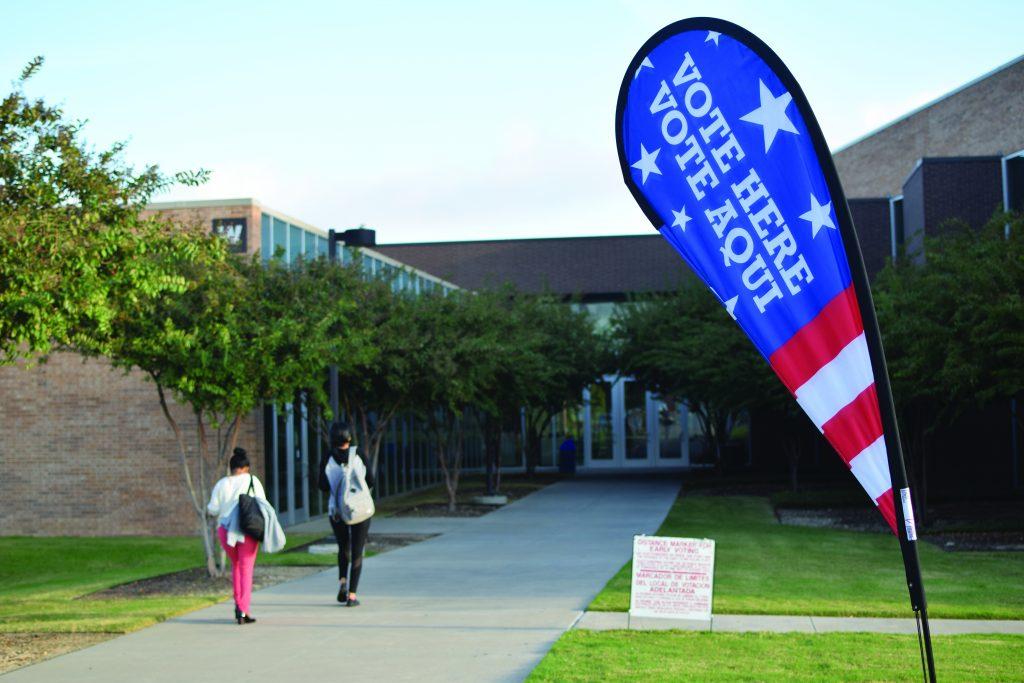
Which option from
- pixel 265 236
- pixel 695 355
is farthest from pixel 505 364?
pixel 695 355

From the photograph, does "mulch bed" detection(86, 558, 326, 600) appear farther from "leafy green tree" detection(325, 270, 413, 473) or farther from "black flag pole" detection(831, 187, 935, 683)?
"black flag pole" detection(831, 187, 935, 683)

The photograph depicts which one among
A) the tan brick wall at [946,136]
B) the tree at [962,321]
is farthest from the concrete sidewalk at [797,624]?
the tan brick wall at [946,136]

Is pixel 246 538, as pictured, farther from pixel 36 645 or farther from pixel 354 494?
pixel 36 645

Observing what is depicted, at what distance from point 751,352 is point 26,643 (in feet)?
61.3

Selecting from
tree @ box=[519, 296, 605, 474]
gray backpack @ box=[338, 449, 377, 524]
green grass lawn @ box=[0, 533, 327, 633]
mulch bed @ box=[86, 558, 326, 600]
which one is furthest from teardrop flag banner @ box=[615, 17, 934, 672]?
tree @ box=[519, 296, 605, 474]

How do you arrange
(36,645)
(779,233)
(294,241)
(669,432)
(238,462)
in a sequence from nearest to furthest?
(779,233)
(36,645)
(238,462)
(294,241)
(669,432)

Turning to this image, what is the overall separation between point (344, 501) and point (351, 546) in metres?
0.55

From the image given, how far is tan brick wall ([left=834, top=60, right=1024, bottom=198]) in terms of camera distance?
35.7 metres

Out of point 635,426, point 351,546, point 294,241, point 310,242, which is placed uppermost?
point 310,242

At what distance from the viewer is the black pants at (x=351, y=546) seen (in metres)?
12.0

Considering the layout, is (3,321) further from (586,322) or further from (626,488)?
(586,322)

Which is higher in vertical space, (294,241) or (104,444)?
(294,241)

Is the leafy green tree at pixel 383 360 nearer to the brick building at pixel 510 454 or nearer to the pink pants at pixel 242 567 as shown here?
the brick building at pixel 510 454

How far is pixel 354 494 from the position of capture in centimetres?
1182
